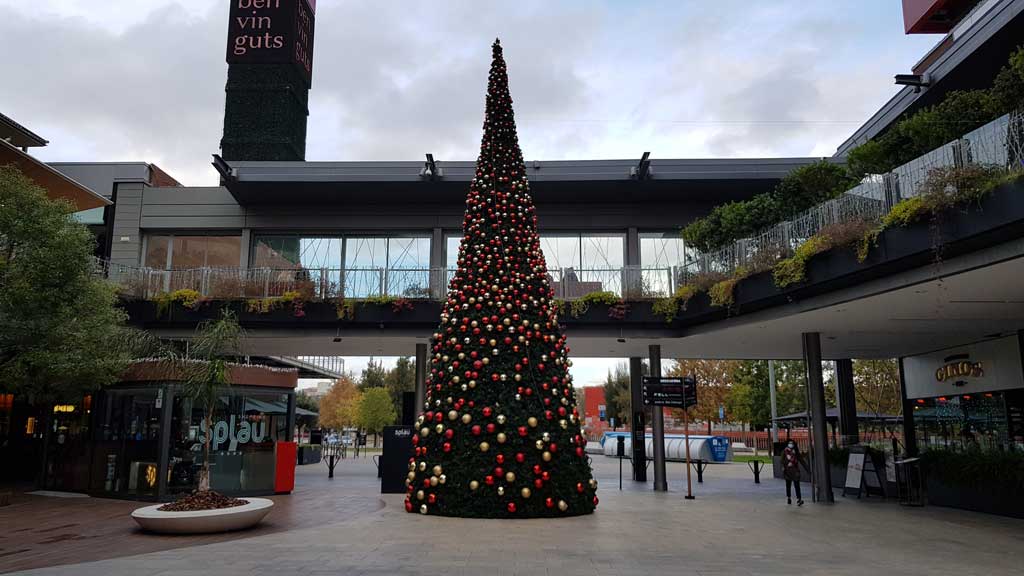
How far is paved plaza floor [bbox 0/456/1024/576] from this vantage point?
25.7ft

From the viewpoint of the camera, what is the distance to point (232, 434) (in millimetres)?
15656

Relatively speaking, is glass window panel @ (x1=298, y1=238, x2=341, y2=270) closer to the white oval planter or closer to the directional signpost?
the directional signpost

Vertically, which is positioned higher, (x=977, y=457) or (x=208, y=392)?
(x=208, y=392)

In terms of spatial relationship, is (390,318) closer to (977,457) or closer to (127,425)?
(127,425)

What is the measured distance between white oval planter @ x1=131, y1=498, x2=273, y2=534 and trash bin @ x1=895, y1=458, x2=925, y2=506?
1427 cm

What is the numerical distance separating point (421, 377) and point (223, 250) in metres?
9.11

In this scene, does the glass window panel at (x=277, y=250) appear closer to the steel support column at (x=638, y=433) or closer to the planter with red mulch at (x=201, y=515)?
the steel support column at (x=638, y=433)

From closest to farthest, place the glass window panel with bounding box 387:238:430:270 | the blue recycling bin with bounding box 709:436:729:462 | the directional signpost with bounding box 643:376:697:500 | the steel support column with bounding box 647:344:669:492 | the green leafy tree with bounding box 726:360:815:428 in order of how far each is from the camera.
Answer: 1. the directional signpost with bounding box 643:376:697:500
2. the steel support column with bounding box 647:344:669:492
3. the glass window panel with bounding box 387:238:430:270
4. the blue recycling bin with bounding box 709:436:729:462
5. the green leafy tree with bounding box 726:360:815:428

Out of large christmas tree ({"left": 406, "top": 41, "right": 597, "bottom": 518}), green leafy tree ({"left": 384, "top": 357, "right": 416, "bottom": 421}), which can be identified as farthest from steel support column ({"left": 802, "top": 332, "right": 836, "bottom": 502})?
green leafy tree ({"left": 384, "top": 357, "right": 416, "bottom": 421})

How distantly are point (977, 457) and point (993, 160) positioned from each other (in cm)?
812

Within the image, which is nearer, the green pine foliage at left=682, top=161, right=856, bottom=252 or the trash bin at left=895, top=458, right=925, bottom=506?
the trash bin at left=895, top=458, right=925, bottom=506

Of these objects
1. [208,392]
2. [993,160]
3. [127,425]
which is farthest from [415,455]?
[993,160]

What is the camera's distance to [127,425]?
15.5 metres

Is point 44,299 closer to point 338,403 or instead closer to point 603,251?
point 603,251
